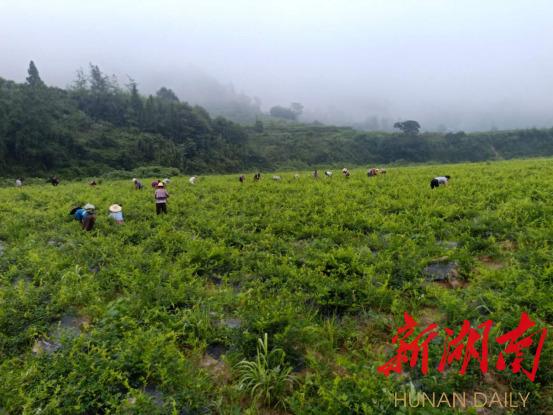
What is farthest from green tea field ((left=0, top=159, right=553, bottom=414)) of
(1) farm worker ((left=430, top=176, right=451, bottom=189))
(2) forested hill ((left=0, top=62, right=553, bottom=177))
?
(2) forested hill ((left=0, top=62, right=553, bottom=177))

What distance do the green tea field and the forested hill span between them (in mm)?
54714

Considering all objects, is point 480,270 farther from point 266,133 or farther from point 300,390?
point 266,133

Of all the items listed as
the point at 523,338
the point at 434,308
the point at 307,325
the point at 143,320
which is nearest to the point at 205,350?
the point at 143,320

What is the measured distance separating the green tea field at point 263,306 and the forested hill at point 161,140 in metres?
54.7

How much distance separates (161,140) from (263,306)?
7456cm

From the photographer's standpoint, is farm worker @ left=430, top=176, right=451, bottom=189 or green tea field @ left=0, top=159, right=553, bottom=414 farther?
farm worker @ left=430, top=176, right=451, bottom=189

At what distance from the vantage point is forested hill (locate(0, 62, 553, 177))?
53938 mm

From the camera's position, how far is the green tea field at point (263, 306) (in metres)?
3.91

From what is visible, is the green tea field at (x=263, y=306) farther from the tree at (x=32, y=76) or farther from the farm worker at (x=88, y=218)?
the tree at (x=32, y=76)

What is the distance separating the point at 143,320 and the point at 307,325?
9.31ft

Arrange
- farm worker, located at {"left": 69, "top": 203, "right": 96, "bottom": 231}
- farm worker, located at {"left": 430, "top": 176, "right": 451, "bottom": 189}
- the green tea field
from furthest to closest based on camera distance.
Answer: farm worker, located at {"left": 430, "top": 176, "right": 451, "bottom": 189} → farm worker, located at {"left": 69, "top": 203, "right": 96, "bottom": 231} → the green tea field

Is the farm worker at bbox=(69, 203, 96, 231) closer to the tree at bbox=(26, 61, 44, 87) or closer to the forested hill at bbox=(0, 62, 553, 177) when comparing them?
the forested hill at bbox=(0, 62, 553, 177)

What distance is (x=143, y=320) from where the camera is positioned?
17.5ft

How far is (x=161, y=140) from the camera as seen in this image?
72750 millimetres
